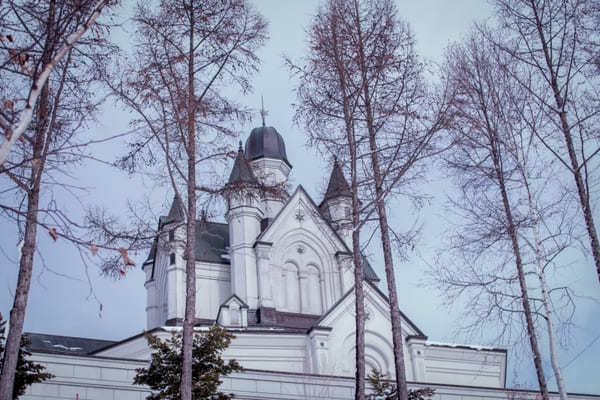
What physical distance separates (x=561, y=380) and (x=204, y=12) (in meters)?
10.4

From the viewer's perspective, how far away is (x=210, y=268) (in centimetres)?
3619

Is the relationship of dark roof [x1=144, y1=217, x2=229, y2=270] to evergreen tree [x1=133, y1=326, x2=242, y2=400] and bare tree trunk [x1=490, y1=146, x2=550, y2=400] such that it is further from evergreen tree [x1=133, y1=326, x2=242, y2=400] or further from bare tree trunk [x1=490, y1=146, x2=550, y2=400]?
bare tree trunk [x1=490, y1=146, x2=550, y2=400]

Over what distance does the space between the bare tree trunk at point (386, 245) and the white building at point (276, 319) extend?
208 inches

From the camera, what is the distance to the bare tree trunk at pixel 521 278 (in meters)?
14.1

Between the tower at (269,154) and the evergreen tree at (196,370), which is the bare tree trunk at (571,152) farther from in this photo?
the tower at (269,154)

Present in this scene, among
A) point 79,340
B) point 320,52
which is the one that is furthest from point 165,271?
point 320,52

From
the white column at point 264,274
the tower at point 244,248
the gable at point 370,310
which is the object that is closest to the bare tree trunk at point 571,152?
the gable at point 370,310

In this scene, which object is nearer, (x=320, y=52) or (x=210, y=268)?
(x=320, y=52)

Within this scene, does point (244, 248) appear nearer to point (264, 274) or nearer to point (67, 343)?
point (264, 274)

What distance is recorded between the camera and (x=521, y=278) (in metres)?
14.7

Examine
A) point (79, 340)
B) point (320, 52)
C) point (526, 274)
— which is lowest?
point (526, 274)

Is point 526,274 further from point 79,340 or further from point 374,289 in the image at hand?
point 79,340

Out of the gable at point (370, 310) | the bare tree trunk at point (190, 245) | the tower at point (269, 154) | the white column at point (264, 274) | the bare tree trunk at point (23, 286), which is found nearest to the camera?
the bare tree trunk at point (23, 286)

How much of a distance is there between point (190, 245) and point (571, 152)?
7710 mm
